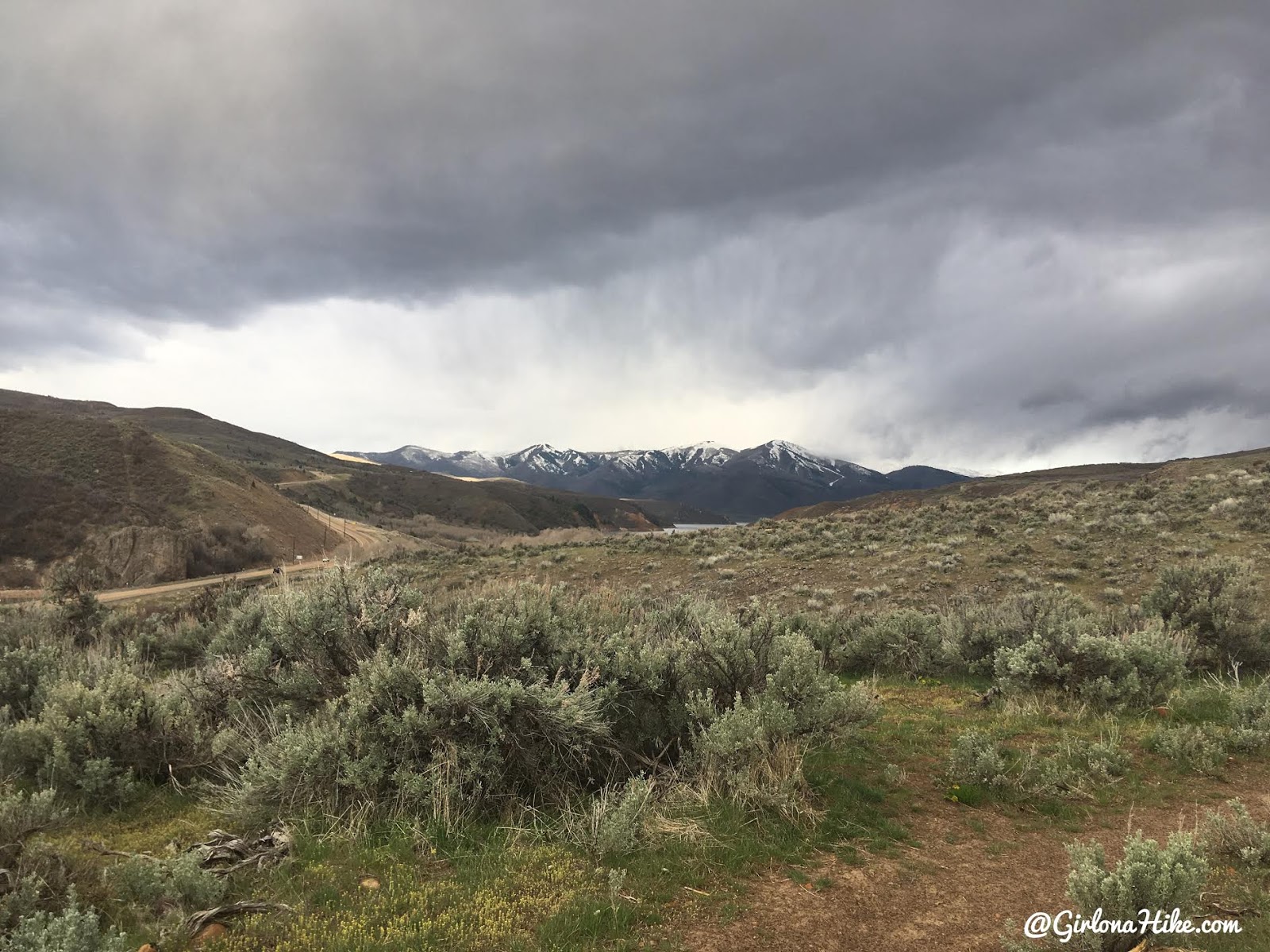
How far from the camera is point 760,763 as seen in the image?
5.65m

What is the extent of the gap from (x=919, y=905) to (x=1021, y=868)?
44.7 inches

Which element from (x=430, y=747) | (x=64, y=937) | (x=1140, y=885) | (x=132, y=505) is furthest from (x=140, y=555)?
(x=1140, y=885)

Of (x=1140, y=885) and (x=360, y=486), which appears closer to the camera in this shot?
(x=1140, y=885)

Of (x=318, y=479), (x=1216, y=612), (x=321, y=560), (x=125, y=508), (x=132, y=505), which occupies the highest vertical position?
(x=318, y=479)

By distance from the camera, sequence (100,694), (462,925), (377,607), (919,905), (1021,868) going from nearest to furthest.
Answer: (462,925) → (919,905) → (1021,868) → (100,694) → (377,607)

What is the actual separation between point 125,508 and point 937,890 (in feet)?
169

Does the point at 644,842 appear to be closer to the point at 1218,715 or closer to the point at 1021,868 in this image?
the point at 1021,868

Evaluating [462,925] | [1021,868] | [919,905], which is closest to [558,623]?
[462,925]

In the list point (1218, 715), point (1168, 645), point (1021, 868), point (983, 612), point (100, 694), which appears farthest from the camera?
point (983, 612)

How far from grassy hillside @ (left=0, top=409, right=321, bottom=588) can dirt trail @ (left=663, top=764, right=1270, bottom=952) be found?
36126mm

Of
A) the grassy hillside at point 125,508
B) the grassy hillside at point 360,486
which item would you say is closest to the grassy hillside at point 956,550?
the grassy hillside at point 125,508

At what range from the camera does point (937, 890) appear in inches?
175

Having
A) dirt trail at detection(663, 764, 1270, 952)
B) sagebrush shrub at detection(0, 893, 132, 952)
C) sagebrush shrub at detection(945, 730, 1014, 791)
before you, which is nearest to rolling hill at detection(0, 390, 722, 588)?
sagebrush shrub at detection(0, 893, 132, 952)

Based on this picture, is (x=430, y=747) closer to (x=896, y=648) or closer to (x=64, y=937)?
(x=64, y=937)
